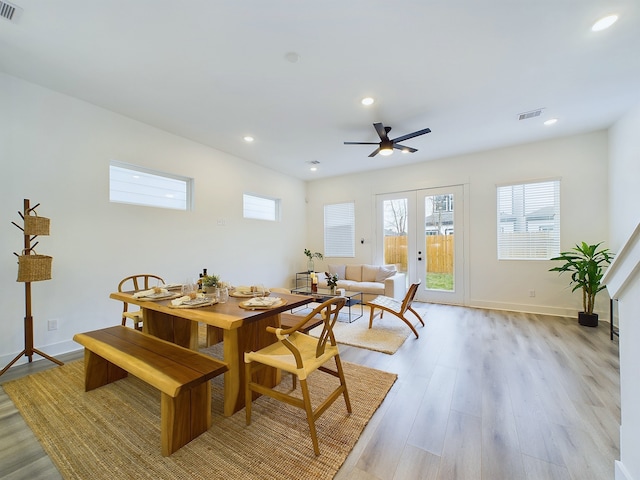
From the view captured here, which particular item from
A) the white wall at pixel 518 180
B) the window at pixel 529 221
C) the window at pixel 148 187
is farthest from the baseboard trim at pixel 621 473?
the window at pixel 148 187

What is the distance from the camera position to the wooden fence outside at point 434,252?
515cm

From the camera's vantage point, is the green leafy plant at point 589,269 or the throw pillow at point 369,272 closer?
the green leafy plant at point 589,269

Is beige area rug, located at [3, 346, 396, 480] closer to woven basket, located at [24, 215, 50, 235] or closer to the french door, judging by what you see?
woven basket, located at [24, 215, 50, 235]

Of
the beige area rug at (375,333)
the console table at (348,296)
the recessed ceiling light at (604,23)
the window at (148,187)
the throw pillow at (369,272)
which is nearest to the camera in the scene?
the recessed ceiling light at (604,23)

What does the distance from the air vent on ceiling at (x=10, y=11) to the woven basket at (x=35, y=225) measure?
1556mm

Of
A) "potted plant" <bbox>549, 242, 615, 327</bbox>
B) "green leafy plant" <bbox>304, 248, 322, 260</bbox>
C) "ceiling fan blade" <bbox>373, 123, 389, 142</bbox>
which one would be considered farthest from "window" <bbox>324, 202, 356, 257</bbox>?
"potted plant" <bbox>549, 242, 615, 327</bbox>

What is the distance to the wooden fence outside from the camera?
5148mm

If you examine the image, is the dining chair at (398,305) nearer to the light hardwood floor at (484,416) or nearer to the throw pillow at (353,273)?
the light hardwood floor at (484,416)

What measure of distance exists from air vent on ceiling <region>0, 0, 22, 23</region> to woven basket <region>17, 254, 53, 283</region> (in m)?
1.90

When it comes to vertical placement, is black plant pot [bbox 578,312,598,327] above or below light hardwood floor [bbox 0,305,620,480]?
above

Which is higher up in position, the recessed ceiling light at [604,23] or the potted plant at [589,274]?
the recessed ceiling light at [604,23]

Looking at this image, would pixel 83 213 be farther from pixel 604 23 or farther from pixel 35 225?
pixel 604 23

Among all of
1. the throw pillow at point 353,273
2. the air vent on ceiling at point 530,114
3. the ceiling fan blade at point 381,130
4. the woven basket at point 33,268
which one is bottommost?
the throw pillow at point 353,273

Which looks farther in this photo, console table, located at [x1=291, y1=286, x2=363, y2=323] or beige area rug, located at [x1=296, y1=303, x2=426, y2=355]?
console table, located at [x1=291, y1=286, x2=363, y2=323]
